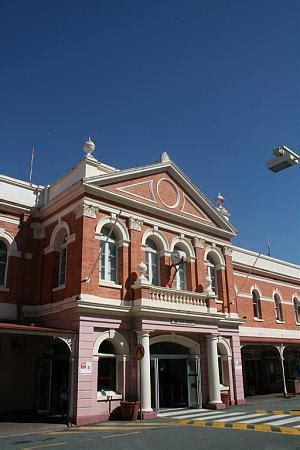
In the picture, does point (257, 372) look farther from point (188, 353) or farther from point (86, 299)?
point (86, 299)

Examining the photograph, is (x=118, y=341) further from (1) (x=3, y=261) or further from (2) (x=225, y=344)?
(2) (x=225, y=344)

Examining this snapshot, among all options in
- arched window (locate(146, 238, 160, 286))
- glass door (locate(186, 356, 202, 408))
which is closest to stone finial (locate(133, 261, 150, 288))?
arched window (locate(146, 238, 160, 286))

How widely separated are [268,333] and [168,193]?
12.5m

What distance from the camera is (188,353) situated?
19.3 m

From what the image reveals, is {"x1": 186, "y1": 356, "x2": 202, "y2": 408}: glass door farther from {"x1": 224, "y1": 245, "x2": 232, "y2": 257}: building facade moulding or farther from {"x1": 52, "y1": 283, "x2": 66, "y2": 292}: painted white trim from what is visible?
{"x1": 52, "y1": 283, "x2": 66, "y2": 292}: painted white trim

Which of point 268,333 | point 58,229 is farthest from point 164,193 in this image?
point 268,333

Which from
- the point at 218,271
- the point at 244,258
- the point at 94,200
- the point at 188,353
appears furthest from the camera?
the point at 244,258

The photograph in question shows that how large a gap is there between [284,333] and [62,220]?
18.1 meters

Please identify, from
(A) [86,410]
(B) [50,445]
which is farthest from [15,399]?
(B) [50,445]

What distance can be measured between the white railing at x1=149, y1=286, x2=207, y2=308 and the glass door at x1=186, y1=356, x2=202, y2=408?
244cm

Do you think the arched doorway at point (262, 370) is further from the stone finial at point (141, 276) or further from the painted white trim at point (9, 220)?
the painted white trim at point (9, 220)

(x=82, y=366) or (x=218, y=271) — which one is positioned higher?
(x=218, y=271)

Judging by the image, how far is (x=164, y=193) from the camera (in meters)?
20.7

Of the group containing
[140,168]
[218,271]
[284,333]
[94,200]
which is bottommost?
[284,333]
